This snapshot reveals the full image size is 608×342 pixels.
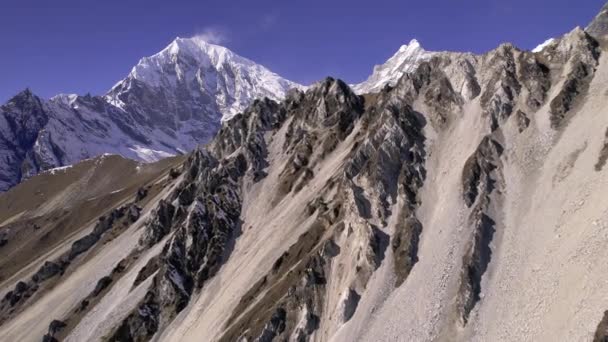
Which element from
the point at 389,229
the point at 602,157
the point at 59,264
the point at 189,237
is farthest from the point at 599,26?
the point at 59,264

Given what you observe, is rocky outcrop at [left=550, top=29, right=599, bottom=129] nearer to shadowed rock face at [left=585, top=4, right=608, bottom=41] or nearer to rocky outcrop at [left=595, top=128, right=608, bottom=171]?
rocky outcrop at [left=595, top=128, right=608, bottom=171]

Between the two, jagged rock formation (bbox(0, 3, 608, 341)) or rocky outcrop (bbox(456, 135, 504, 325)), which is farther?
rocky outcrop (bbox(456, 135, 504, 325))

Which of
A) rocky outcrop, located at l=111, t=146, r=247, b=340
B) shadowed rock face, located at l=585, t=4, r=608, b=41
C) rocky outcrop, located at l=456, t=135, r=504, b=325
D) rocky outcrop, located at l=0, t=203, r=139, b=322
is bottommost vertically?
rocky outcrop, located at l=456, t=135, r=504, b=325

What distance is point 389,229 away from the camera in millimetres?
85125

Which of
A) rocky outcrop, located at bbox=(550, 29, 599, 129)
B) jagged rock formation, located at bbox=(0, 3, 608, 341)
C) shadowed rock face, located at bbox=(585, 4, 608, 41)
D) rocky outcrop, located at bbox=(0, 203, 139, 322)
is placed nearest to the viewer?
jagged rock formation, located at bbox=(0, 3, 608, 341)

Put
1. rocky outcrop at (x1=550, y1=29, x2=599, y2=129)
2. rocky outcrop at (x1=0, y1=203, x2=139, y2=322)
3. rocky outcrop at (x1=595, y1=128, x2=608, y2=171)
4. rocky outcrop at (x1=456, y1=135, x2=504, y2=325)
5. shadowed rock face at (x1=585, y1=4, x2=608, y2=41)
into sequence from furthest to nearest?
shadowed rock face at (x1=585, y1=4, x2=608, y2=41)
rocky outcrop at (x1=0, y1=203, x2=139, y2=322)
rocky outcrop at (x1=550, y1=29, x2=599, y2=129)
rocky outcrop at (x1=595, y1=128, x2=608, y2=171)
rocky outcrop at (x1=456, y1=135, x2=504, y2=325)

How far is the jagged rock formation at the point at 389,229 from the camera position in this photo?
224 ft

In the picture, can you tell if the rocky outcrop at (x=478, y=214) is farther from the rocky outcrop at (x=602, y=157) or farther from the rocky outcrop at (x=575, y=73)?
the rocky outcrop at (x=602, y=157)

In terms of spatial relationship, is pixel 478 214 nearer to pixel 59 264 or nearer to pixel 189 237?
pixel 189 237

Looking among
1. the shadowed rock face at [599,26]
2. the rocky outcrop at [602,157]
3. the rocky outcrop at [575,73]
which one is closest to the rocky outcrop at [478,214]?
the rocky outcrop at [575,73]

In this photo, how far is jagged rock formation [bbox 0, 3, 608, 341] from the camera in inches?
2682

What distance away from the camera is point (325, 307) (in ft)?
259

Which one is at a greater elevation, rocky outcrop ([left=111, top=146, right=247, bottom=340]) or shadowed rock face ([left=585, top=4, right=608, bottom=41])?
rocky outcrop ([left=111, top=146, right=247, bottom=340])

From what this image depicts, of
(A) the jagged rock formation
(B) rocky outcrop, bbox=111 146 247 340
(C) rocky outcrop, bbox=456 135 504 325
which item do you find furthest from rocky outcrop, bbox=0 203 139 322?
(C) rocky outcrop, bbox=456 135 504 325
